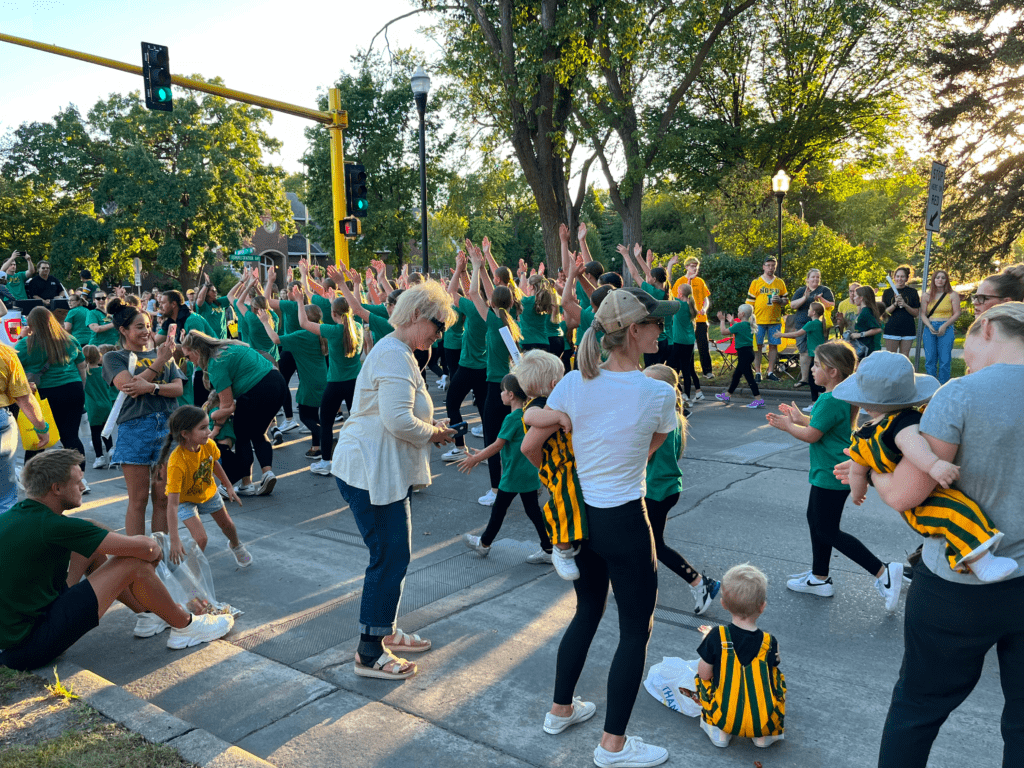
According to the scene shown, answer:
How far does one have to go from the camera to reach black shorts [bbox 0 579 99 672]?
151 inches

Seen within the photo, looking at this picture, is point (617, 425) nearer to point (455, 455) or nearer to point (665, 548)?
point (665, 548)

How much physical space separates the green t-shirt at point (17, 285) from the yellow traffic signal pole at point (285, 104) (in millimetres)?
7988

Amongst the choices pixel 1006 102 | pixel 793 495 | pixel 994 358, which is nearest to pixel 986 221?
pixel 1006 102

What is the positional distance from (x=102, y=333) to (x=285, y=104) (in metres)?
5.69

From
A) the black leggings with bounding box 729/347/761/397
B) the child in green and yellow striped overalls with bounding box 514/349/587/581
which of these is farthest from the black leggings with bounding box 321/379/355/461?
the black leggings with bounding box 729/347/761/397

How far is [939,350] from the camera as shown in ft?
38.3

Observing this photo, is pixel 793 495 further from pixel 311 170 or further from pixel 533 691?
pixel 311 170

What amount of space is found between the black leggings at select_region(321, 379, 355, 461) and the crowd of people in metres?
0.47

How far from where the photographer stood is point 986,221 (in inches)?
920

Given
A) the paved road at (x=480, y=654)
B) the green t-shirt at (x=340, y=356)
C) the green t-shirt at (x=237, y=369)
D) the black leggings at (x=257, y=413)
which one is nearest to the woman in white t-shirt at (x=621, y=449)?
the paved road at (x=480, y=654)

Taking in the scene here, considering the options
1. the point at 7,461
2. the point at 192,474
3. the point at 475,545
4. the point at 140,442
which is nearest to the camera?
the point at 192,474

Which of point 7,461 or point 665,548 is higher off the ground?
point 7,461

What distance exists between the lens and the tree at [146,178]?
3634cm

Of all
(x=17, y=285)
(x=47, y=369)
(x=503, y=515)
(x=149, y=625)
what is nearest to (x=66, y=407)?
(x=47, y=369)
